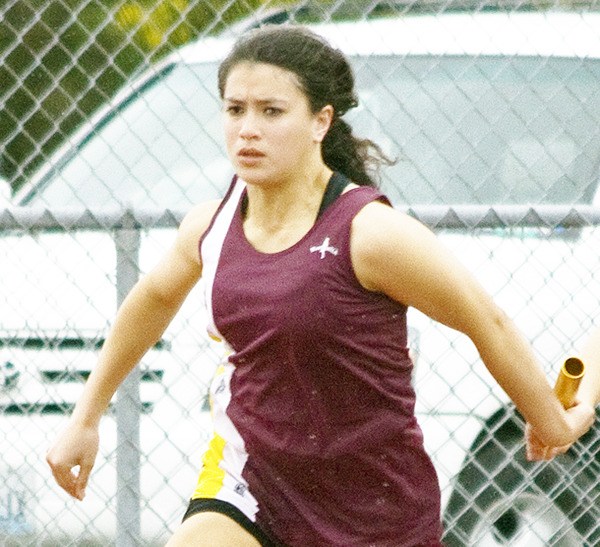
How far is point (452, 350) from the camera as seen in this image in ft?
14.5

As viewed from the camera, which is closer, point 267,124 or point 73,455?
point 267,124

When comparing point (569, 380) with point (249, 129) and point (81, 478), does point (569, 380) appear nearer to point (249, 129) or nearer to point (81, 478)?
point (249, 129)

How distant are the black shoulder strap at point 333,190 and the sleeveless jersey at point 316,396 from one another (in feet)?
0.10

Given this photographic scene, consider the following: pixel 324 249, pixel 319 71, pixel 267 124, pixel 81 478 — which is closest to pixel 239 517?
pixel 81 478

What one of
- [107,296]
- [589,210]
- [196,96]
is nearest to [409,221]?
[589,210]

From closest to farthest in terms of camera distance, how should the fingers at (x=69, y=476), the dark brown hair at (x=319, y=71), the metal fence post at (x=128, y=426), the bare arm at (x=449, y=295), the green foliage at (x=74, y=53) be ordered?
the bare arm at (x=449, y=295)
the dark brown hair at (x=319, y=71)
the fingers at (x=69, y=476)
the metal fence post at (x=128, y=426)
the green foliage at (x=74, y=53)

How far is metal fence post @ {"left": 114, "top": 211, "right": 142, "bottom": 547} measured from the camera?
4258 millimetres

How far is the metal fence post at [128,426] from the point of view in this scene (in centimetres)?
426

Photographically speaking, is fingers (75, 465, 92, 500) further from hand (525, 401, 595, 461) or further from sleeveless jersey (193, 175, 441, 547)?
hand (525, 401, 595, 461)

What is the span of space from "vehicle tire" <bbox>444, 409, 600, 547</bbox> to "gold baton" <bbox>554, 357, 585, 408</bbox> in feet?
4.93

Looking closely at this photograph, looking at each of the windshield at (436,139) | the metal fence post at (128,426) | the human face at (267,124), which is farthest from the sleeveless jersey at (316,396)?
the windshield at (436,139)

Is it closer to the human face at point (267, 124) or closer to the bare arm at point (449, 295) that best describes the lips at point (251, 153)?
the human face at point (267, 124)

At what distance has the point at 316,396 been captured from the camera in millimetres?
2965

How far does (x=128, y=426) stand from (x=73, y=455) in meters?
1.08
